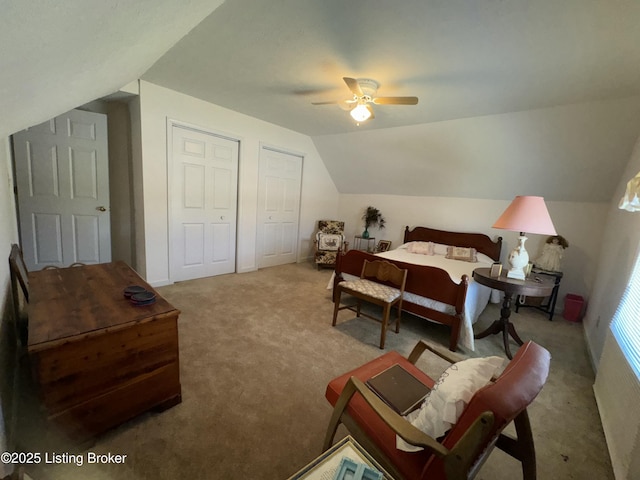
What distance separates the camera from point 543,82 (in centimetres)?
225

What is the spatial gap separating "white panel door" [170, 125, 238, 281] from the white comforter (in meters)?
1.96

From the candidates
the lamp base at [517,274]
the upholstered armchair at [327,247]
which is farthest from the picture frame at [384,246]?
the lamp base at [517,274]

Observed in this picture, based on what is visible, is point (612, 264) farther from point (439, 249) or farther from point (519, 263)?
point (439, 249)

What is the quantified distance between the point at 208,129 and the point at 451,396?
395cm

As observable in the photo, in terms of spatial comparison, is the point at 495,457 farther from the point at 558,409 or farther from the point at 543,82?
the point at 543,82

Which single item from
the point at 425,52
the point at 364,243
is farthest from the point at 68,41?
A: the point at 364,243

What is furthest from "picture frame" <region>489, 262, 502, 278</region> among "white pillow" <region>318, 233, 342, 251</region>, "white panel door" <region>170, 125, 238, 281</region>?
"white panel door" <region>170, 125, 238, 281</region>

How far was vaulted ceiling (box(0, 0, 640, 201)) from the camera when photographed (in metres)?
1.12

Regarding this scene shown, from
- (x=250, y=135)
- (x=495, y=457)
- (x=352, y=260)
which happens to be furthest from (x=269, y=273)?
(x=495, y=457)

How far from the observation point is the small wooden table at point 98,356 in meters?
1.21

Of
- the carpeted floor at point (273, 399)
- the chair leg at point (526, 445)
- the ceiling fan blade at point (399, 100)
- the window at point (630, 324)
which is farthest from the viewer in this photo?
the ceiling fan blade at point (399, 100)

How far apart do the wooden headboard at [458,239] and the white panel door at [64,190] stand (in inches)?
182

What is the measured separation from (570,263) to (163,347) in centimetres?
476

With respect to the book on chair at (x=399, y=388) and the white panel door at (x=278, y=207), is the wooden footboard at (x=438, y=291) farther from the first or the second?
the white panel door at (x=278, y=207)
